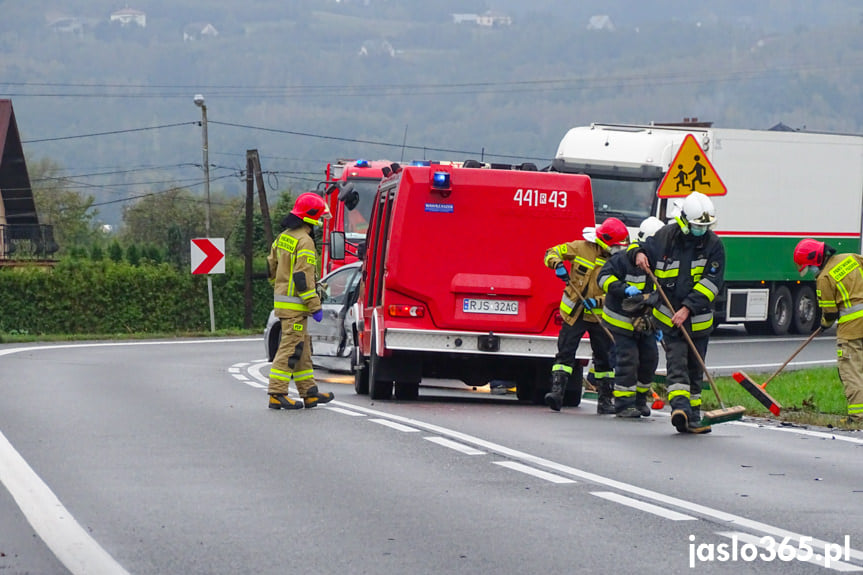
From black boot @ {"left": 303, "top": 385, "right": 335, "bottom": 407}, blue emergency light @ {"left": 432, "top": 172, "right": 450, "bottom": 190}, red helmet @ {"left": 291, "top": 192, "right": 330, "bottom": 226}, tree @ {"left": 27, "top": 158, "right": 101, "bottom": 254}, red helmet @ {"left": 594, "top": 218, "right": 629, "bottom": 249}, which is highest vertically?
blue emergency light @ {"left": 432, "top": 172, "right": 450, "bottom": 190}

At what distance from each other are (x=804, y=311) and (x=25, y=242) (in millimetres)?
38133

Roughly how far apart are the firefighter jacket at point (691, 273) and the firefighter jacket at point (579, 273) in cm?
189

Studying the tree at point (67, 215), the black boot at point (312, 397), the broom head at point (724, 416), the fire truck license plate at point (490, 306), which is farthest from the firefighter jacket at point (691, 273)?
the tree at point (67, 215)

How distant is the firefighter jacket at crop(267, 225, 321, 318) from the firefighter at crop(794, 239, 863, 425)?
14.8 ft

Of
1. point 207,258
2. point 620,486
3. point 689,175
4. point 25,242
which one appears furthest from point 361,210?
point 25,242

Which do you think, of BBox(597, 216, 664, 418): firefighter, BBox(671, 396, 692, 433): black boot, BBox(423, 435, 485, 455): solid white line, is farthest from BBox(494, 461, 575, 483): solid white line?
BBox(597, 216, 664, 418): firefighter

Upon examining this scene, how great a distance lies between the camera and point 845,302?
46.2 feet

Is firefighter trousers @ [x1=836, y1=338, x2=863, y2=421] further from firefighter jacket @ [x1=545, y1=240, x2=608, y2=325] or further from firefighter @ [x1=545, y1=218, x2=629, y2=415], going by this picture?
firefighter jacket @ [x1=545, y1=240, x2=608, y2=325]

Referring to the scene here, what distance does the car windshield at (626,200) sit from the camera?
27953 millimetres

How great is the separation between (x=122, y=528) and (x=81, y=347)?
2414 cm

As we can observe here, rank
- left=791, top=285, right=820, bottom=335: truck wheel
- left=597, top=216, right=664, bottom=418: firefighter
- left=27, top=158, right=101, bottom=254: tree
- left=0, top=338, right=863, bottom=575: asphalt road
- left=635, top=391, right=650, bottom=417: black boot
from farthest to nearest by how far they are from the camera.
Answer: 1. left=27, top=158, right=101, bottom=254: tree
2. left=791, top=285, right=820, bottom=335: truck wheel
3. left=635, top=391, right=650, bottom=417: black boot
4. left=597, top=216, right=664, bottom=418: firefighter
5. left=0, top=338, right=863, bottom=575: asphalt road

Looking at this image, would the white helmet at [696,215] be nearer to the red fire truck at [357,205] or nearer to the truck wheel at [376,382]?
the truck wheel at [376,382]

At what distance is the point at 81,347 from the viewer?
31016 millimetres

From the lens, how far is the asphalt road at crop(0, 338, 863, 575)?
6.88 m
